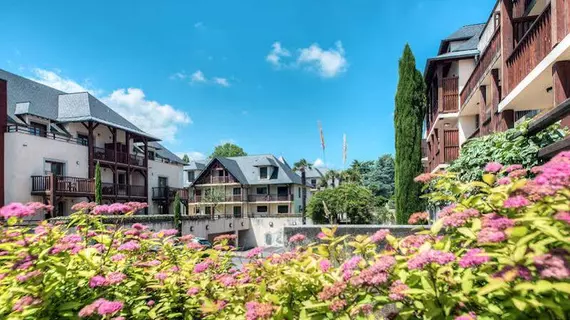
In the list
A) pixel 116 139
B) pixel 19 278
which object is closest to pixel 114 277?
pixel 19 278

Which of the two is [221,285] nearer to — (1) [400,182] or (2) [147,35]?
(1) [400,182]

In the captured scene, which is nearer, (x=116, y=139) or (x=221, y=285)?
(x=221, y=285)

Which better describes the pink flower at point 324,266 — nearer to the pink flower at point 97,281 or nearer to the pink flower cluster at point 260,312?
the pink flower cluster at point 260,312

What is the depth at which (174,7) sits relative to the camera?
1140cm

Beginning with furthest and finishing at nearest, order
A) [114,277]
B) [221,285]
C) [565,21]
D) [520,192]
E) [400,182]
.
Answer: [400,182] < [565,21] < [221,285] < [114,277] < [520,192]

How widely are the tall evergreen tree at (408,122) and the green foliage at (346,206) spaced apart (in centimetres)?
1255

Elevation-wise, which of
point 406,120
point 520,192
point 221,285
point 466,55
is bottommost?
point 221,285

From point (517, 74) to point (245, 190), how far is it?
3348 centimetres

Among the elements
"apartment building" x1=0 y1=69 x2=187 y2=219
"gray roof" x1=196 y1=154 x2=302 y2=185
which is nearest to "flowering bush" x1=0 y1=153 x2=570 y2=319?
"apartment building" x1=0 y1=69 x2=187 y2=219

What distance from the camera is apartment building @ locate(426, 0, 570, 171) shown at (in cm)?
606

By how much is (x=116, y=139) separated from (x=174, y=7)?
55.8 ft

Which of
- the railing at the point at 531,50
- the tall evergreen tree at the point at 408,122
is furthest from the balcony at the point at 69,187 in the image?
the railing at the point at 531,50

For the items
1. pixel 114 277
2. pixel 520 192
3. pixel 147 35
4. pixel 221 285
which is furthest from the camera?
pixel 147 35

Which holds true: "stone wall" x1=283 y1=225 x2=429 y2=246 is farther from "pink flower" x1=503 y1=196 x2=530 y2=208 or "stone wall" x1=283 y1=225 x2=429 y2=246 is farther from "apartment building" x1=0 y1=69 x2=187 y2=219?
"apartment building" x1=0 y1=69 x2=187 y2=219
